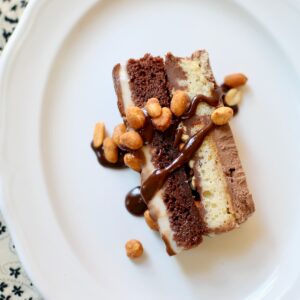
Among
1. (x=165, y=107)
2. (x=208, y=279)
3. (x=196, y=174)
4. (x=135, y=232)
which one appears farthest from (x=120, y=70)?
(x=208, y=279)

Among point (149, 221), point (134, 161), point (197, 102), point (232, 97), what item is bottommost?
point (149, 221)

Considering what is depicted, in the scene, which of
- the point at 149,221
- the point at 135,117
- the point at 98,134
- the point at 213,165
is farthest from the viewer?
the point at 98,134

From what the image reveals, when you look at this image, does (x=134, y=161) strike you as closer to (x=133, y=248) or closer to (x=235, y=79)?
(x=133, y=248)

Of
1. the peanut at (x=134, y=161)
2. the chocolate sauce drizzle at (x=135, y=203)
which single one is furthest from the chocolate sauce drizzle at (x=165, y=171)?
the chocolate sauce drizzle at (x=135, y=203)

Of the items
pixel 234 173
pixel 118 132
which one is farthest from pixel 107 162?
pixel 234 173

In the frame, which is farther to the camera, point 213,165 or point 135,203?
point 135,203

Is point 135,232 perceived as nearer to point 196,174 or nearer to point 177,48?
point 196,174
